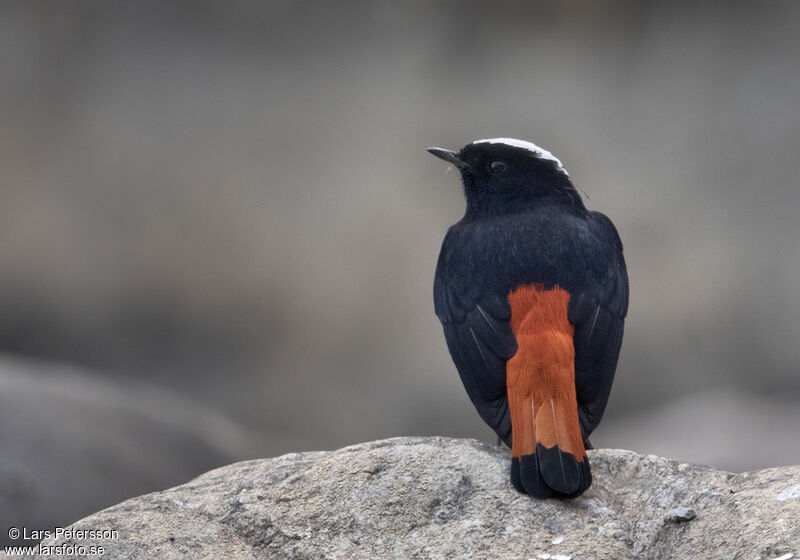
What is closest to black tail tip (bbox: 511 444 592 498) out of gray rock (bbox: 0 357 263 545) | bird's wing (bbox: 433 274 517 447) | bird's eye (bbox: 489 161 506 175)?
bird's wing (bbox: 433 274 517 447)

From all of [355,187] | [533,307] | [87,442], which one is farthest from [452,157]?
[355,187]

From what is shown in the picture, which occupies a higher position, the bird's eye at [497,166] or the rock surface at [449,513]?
the bird's eye at [497,166]

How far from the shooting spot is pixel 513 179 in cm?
368

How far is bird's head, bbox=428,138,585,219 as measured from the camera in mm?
3658

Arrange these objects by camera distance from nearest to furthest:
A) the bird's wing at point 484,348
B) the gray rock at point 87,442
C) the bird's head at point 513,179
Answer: the bird's wing at point 484,348, the bird's head at point 513,179, the gray rock at point 87,442

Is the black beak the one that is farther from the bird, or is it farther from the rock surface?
→ the rock surface

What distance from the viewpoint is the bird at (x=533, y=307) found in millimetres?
2764

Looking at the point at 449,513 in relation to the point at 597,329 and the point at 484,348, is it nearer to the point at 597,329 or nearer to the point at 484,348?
the point at 484,348

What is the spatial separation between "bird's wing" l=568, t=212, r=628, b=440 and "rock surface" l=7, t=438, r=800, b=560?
0.19 m

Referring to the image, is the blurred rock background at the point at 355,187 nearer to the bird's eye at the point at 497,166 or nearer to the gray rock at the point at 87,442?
the gray rock at the point at 87,442

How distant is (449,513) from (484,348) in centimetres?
55

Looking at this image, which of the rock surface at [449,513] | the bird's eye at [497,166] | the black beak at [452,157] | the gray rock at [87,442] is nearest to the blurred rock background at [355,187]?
the gray rock at [87,442]

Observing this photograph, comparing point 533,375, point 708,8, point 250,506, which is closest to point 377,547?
point 250,506

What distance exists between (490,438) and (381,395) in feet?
2.85
